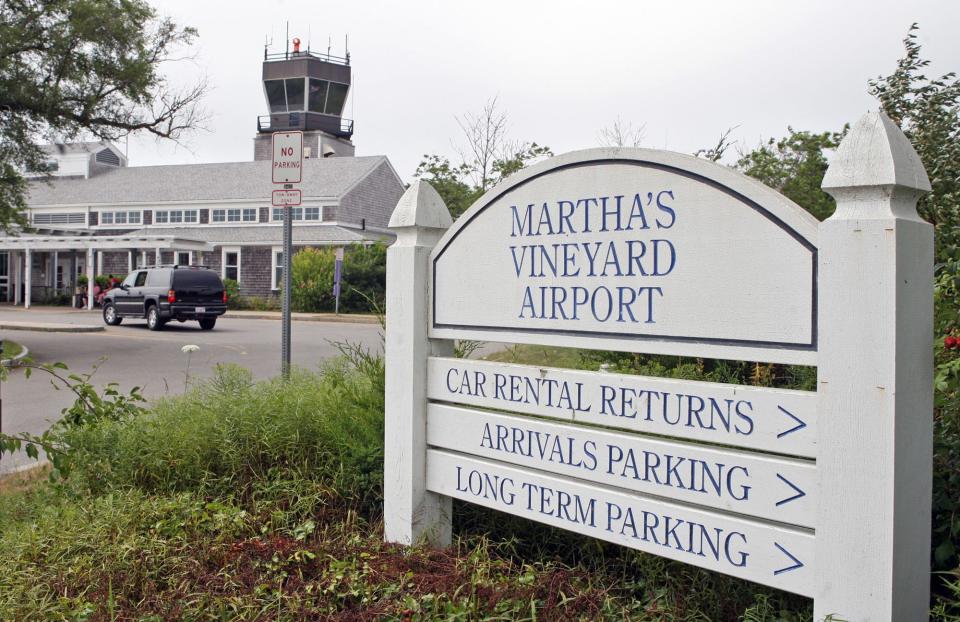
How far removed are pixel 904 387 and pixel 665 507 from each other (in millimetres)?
897

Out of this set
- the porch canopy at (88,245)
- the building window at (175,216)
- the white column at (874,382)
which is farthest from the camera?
the building window at (175,216)

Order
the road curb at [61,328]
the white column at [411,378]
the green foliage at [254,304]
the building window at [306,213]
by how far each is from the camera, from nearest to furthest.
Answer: the white column at [411,378] → the road curb at [61,328] → the green foliage at [254,304] → the building window at [306,213]

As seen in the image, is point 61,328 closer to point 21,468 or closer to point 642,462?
point 21,468

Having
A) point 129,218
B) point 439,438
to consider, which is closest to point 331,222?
point 129,218

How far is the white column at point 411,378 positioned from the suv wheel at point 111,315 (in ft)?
75.5

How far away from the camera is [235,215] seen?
132 feet

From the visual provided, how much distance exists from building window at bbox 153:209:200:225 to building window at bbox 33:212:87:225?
5152mm

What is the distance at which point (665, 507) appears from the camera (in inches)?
111

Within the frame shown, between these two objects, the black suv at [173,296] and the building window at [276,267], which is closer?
the black suv at [173,296]

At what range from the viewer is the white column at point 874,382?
227 centimetres

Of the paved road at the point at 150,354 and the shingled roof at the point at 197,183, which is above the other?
the shingled roof at the point at 197,183

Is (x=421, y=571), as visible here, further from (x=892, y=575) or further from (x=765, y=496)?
(x=892, y=575)

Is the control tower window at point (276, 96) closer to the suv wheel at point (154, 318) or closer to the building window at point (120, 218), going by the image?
the building window at point (120, 218)

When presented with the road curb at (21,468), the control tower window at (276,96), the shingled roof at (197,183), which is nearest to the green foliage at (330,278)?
the shingled roof at (197,183)
